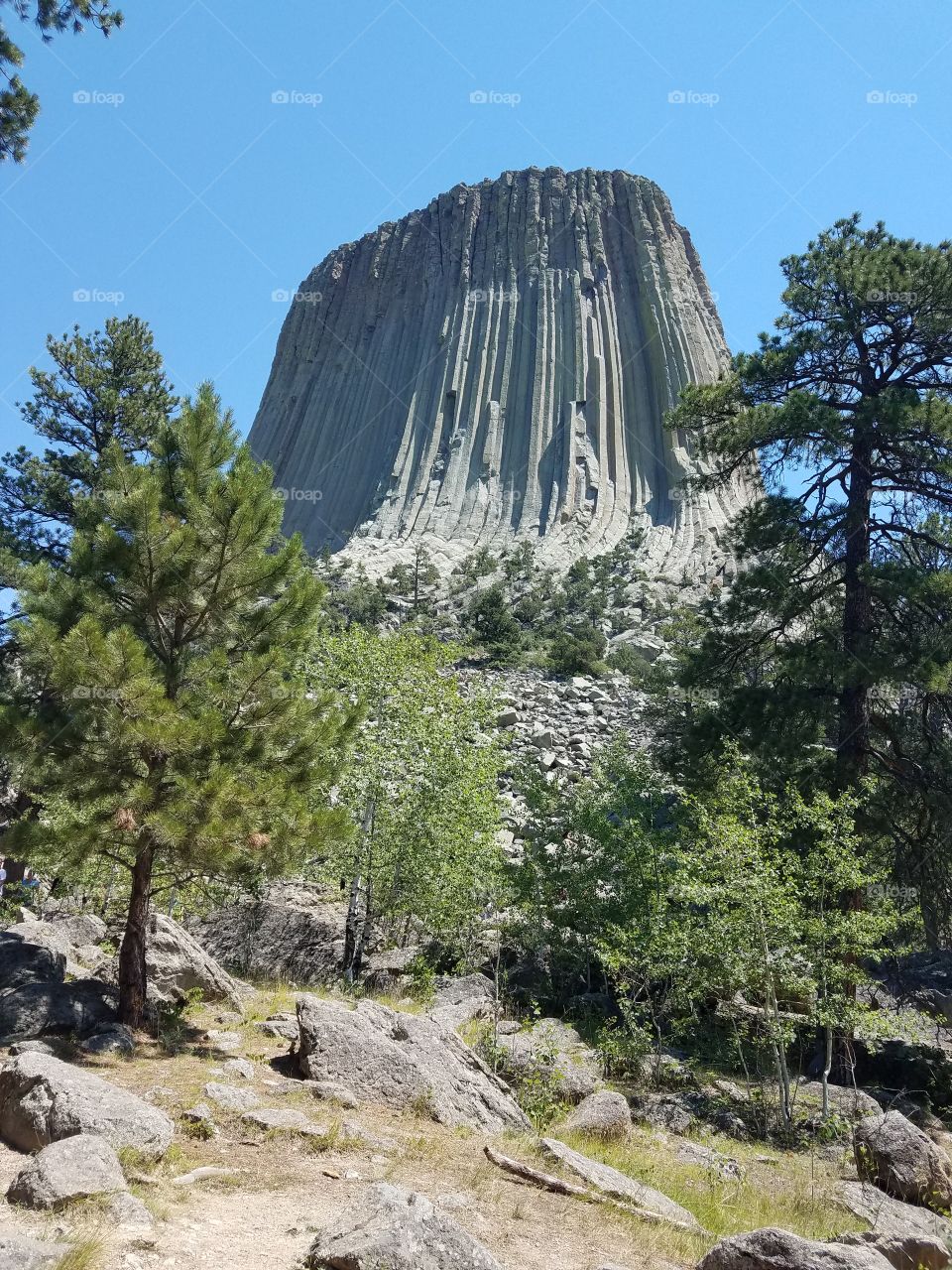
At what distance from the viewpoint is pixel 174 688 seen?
30.0 ft

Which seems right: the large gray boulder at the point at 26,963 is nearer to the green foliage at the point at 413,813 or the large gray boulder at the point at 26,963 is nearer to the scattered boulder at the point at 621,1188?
the scattered boulder at the point at 621,1188

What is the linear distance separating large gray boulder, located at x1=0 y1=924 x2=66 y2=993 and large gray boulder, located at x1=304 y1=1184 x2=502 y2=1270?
211 inches

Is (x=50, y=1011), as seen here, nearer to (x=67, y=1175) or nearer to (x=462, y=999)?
(x=67, y=1175)

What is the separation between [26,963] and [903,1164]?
8.12 meters

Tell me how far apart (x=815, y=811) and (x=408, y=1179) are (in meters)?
6.72

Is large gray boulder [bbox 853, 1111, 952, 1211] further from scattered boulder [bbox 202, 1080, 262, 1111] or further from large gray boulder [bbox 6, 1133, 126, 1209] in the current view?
large gray boulder [bbox 6, 1133, 126, 1209]

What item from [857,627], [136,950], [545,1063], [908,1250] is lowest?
[545,1063]

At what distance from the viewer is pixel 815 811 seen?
1062 centimetres

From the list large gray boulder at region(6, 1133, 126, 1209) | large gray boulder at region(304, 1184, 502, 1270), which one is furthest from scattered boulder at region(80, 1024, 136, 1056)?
large gray boulder at region(304, 1184, 502, 1270)

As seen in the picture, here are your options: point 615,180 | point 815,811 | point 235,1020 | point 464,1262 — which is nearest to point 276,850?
point 235,1020

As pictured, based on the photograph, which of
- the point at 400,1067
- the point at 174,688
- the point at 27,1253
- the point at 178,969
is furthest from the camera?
the point at 178,969

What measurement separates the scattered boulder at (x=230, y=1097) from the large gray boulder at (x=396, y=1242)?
2330 mm

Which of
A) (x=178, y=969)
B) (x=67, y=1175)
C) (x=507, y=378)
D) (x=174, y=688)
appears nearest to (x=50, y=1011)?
(x=178, y=969)

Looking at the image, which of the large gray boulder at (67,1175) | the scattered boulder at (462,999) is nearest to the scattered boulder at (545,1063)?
the scattered boulder at (462,999)
